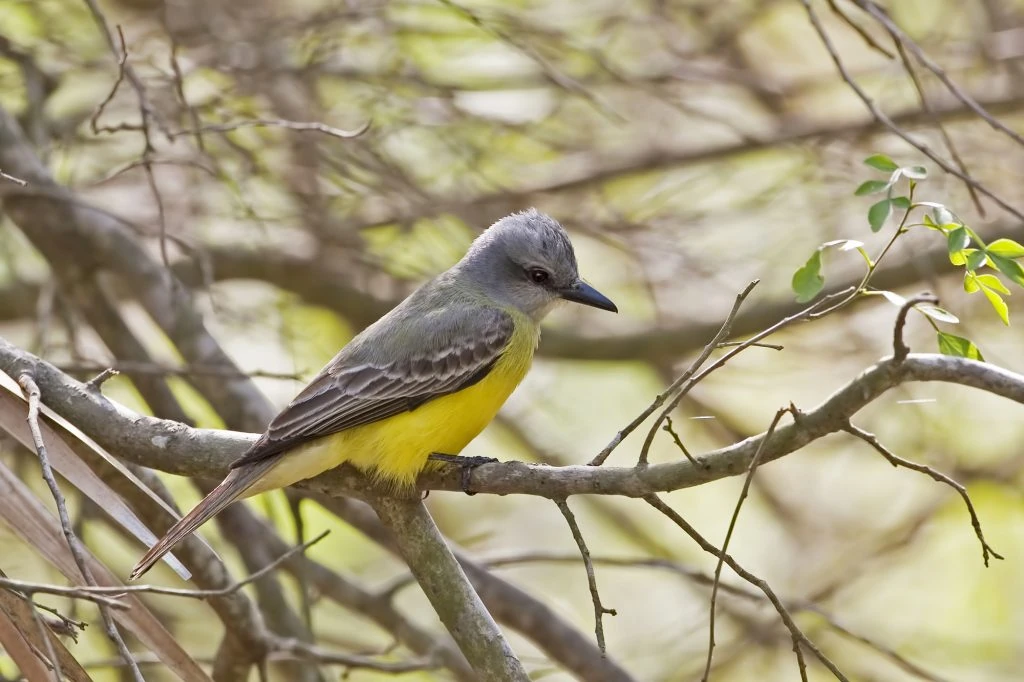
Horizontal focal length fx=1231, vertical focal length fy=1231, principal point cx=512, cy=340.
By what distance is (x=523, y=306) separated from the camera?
16.9 ft

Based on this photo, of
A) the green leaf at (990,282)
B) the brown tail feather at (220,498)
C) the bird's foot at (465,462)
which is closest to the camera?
the green leaf at (990,282)

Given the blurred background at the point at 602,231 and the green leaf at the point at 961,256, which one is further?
the blurred background at the point at 602,231

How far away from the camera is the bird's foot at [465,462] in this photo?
3783 millimetres

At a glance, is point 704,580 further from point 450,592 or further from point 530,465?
point 530,465

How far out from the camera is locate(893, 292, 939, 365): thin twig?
2295 mm

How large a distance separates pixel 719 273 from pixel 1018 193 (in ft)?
5.75

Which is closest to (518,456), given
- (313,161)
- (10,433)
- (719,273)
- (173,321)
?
(719,273)

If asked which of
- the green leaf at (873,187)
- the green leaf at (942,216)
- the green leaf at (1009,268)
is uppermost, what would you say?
the green leaf at (873,187)

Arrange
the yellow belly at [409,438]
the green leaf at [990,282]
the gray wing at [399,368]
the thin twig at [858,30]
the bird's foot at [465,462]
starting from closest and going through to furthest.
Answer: the green leaf at [990,282], the bird's foot at [465,462], the thin twig at [858,30], the yellow belly at [409,438], the gray wing at [399,368]

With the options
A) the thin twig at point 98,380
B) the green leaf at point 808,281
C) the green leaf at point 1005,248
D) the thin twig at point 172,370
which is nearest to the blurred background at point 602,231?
the thin twig at point 172,370

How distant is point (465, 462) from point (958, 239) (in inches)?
70.2

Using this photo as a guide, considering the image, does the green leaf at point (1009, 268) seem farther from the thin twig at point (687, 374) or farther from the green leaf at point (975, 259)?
the thin twig at point (687, 374)

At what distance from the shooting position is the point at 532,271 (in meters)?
5.23

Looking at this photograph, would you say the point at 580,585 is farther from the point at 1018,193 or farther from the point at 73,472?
the point at 73,472
